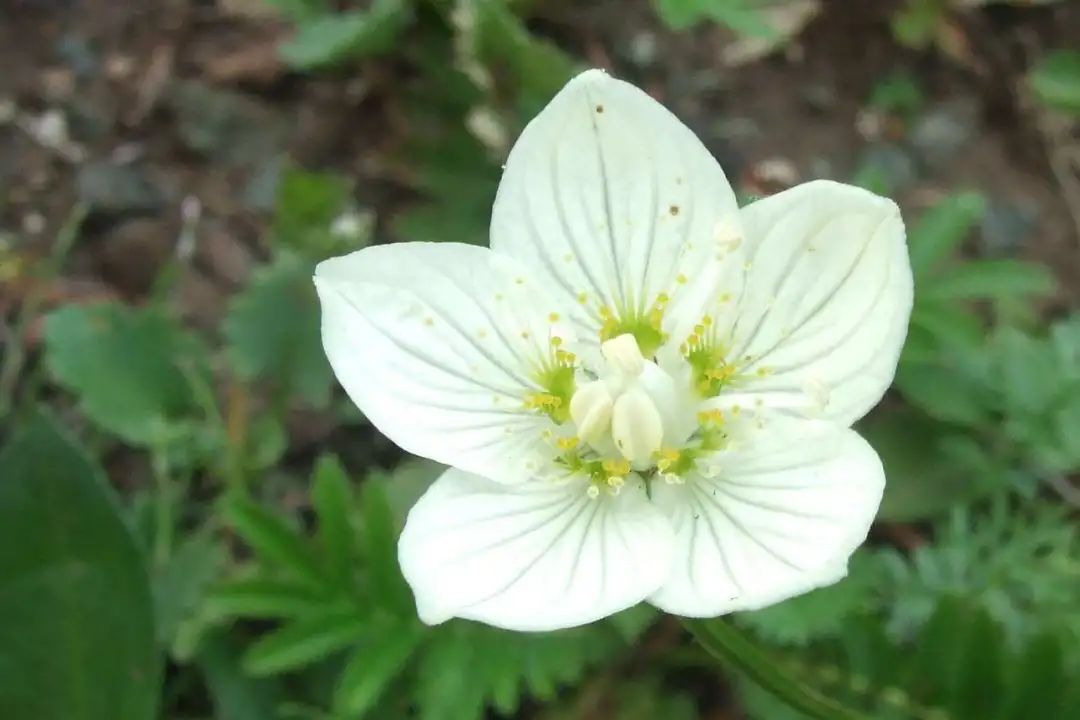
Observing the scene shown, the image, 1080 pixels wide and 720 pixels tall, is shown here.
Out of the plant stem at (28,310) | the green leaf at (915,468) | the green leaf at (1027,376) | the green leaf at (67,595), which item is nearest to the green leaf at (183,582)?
the green leaf at (67,595)

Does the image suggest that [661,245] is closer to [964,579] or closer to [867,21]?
Answer: [964,579]

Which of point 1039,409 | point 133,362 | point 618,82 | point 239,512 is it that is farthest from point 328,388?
point 1039,409

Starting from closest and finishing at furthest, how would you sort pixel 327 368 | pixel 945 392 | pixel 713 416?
pixel 713 416 → pixel 945 392 → pixel 327 368

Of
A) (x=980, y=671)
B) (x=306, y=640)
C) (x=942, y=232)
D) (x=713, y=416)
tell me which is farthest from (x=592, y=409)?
(x=942, y=232)

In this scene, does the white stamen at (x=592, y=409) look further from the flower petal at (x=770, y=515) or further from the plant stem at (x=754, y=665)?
the plant stem at (x=754, y=665)

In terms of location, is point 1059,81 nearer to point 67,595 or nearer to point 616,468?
point 616,468

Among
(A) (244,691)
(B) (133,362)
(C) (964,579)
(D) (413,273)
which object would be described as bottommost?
(A) (244,691)

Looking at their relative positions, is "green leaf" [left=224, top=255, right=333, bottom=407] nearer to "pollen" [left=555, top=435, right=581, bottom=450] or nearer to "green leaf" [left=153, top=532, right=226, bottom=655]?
"green leaf" [left=153, top=532, right=226, bottom=655]
